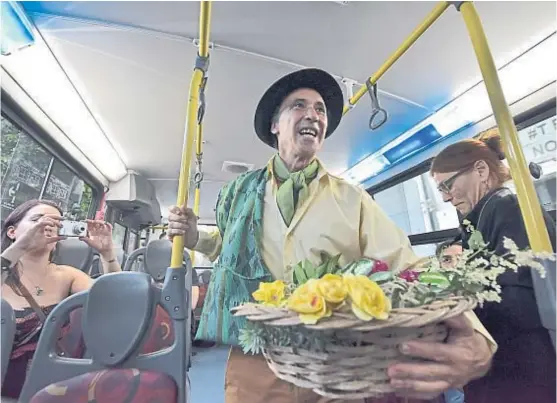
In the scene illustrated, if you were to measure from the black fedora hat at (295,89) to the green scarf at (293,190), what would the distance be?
0.93 feet

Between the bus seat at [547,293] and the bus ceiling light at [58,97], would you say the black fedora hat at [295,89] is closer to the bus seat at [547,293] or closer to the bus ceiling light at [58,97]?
the bus seat at [547,293]

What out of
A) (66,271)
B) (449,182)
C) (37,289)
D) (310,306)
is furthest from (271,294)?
(66,271)

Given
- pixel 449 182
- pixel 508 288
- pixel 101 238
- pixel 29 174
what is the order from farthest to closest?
pixel 29 174 → pixel 101 238 → pixel 449 182 → pixel 508 288

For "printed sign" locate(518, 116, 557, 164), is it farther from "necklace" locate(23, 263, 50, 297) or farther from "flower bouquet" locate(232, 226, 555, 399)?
"necklace" locate(23, 263, 50, 297)

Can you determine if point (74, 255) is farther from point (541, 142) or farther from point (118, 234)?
point (541, 142)

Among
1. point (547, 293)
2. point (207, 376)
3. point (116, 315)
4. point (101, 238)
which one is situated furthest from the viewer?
point (207, 376)

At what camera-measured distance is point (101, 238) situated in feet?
5.96

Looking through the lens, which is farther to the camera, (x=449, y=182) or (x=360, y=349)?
(x=449, y=182)

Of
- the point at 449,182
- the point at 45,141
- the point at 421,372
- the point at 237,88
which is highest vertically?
the point at 237,88

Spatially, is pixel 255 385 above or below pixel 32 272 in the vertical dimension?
below

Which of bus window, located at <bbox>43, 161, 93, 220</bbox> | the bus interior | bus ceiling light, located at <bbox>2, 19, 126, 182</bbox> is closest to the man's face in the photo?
the bus interior

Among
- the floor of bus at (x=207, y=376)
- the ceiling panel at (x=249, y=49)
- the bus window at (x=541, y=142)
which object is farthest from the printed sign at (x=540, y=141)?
the floor of bus at (x=207, y=376)

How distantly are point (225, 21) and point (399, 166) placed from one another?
7.46 ft

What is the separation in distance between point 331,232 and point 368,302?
1.45 feet
